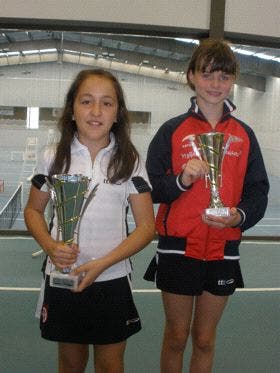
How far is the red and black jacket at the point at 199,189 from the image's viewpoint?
1.60m

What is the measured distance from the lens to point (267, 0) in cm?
421

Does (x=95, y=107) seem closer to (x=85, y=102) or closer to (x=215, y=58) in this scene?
(x=85, y=102)

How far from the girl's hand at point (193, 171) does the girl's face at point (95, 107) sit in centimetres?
26

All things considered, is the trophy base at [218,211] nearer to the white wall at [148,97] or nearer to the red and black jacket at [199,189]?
the red and black jacket at [199,189]

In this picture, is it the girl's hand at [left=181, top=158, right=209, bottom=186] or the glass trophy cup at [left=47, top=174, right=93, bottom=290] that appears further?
the girl's hand at [left=181, top=158, right=209, bottom=186]

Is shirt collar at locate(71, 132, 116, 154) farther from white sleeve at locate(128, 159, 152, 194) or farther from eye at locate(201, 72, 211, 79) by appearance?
eye at locate(201, 72, 211, 79)

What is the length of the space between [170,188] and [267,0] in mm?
3218

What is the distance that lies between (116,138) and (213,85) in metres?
0.35

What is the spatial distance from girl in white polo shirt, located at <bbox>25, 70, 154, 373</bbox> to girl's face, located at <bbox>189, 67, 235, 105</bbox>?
0.28 m

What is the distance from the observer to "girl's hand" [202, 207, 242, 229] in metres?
1.48

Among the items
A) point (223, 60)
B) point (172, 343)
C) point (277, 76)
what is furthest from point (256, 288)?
point (277, 76)

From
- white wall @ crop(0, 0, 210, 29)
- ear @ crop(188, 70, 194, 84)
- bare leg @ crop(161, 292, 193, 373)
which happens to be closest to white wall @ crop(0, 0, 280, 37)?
white wall @ crop(0, 0, 210, 29)

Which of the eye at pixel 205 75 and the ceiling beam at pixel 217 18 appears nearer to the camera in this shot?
the eye at pixel 205 75

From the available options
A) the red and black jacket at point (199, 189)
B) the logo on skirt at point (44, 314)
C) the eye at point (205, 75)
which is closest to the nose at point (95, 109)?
the red and black jacket at point (199, 189)
